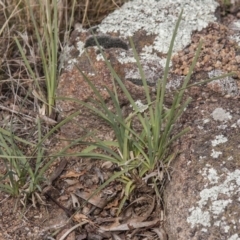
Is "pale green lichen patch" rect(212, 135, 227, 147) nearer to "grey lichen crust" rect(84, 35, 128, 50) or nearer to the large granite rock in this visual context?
the large granite rock

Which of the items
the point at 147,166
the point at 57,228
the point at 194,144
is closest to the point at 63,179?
the point at 57,228

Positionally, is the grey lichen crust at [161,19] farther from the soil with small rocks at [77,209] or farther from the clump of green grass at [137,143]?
the clump of green grass at [137,143]

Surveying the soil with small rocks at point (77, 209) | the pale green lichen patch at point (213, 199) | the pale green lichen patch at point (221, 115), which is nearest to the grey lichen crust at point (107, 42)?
the soil with small rocks at point (77, 209)

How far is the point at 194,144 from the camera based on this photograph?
6.14 feet

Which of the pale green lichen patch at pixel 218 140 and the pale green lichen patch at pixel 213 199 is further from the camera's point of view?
the pale green lichen patch at pixel 218 140

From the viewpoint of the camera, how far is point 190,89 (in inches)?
80.7

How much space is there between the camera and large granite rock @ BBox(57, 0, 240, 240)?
173cm

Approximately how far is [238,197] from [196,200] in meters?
0.13

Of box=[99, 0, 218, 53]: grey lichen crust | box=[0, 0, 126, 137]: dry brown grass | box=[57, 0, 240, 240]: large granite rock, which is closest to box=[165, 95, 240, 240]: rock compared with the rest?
box=[57, 0, 240, 240]: large granite rock

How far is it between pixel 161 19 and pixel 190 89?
39 centimetres

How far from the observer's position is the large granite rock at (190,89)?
1.73m

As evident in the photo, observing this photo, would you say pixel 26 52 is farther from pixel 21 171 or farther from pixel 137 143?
pixel 137 143

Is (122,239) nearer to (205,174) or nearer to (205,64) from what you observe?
(205,174)

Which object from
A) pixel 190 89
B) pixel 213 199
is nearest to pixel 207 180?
pixel 213 199
